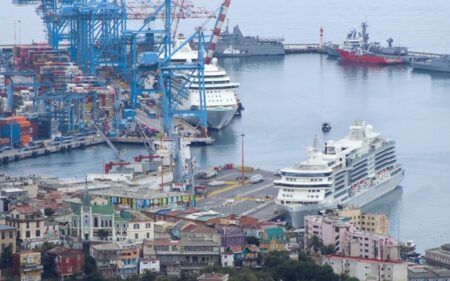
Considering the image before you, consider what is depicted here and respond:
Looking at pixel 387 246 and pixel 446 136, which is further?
pixel 446 136

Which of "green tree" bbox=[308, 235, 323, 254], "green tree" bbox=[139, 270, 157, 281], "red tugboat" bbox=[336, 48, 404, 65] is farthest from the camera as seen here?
"red tugboat" bbox=[336, 48, 404, 65]

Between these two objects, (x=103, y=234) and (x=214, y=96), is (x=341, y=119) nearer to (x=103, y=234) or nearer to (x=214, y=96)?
(x=214, y=96)

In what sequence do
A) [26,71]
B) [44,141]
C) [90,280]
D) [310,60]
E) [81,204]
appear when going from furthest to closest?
[310,60], [26,71], [44,141], [81,204], [90,280]

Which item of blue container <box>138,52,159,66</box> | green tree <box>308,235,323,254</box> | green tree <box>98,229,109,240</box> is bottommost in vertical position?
green tree <box>308,235,323,254</box>

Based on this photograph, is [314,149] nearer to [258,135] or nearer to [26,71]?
[258,135]

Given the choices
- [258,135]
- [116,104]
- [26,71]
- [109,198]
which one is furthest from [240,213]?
[26,71]

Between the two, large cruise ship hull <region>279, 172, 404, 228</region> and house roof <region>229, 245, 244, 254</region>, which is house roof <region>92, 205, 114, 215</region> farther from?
large cruise ship hull <region>279, 172, 404, 228</region>

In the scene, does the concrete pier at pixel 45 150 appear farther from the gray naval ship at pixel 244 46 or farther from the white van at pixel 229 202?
the gray naval ship at pixel 244 46

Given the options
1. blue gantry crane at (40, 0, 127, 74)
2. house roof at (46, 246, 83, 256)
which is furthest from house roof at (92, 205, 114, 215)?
blue gantry crane at (40, 0, 127, 74)
